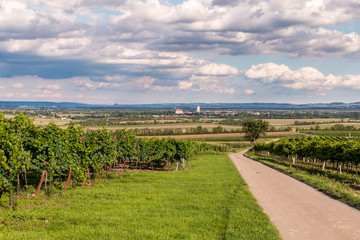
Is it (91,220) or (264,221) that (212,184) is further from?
(91,220)

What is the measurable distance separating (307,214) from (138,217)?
26.3 feet

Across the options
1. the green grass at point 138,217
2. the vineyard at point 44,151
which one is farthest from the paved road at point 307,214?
the vineyard at point 44,151

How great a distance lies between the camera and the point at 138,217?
13625 mm

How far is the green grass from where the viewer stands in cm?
1173

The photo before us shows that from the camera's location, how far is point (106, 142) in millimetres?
24594

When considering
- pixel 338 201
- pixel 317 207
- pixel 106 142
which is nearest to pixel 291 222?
pixel 317 207

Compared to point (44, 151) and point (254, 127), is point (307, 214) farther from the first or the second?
point (254, 127)

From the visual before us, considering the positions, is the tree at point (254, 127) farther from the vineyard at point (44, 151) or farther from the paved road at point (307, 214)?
the vineyard at point (44, 151)

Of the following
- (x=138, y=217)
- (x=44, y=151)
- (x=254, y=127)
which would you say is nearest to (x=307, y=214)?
(x=138, y=217)

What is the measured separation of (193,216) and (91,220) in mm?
4210

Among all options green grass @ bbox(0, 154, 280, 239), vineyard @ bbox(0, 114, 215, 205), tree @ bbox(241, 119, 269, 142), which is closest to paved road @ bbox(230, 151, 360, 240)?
green grass @ bbox(0, 154, 280, 239)

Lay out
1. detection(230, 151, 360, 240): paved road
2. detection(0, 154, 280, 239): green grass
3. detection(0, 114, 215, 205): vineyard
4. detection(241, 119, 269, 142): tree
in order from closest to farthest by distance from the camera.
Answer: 1. detection(0, 154, 280, 239): green grass
2. detection(230, 151, 360, 240): paved road
3. detection(0, 114, 215, 205): vineyard
4. detection(241, 119, 269, 142): tree

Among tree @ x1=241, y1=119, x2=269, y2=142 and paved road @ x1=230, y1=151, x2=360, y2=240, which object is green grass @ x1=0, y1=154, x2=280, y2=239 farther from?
tree @ x1=241, y1=119, x2=269, y2=142

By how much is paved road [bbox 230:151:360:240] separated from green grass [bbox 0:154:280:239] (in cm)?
78
